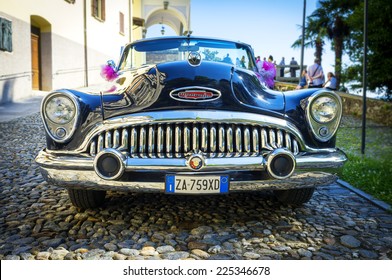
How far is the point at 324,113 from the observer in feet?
8.45

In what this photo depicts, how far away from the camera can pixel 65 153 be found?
7.80 feet

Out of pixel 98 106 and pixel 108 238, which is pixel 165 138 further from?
pixel 108 238

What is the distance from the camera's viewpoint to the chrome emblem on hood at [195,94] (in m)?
2.41

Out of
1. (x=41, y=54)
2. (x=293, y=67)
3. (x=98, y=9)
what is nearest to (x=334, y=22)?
(x=293, y=67)

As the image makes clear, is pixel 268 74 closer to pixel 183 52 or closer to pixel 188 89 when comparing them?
pixel 183 52

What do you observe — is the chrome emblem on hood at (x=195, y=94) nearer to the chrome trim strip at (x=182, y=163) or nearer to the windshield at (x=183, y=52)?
the chrome trim strip at (x=182, y=163)

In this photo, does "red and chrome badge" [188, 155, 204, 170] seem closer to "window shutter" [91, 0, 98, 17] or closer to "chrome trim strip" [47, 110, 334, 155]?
"chrome trim strip" [47, 110, 334, 155]

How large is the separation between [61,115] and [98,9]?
1465cm

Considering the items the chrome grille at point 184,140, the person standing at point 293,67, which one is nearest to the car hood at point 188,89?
the chrome grille at point 184,140

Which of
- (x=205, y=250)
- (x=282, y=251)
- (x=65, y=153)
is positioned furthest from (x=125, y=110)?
(x=282, y=251)

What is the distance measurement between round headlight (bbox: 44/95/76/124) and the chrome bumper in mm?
231

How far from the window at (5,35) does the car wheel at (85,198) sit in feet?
24.8
